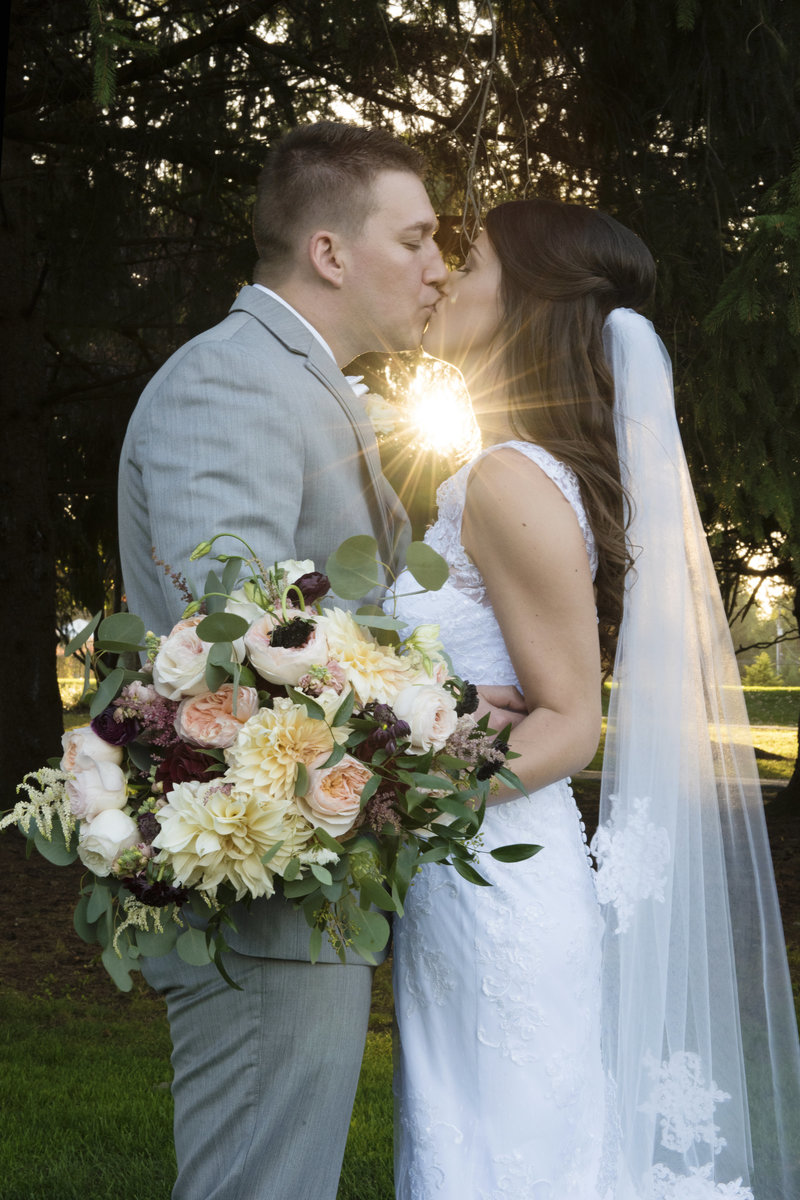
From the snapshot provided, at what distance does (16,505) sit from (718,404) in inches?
221

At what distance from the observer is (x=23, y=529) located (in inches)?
330

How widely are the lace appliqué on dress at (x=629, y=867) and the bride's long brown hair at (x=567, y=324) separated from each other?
0.57m

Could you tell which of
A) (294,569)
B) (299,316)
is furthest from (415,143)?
(294,569)

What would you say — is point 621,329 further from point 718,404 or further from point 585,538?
point 718,404

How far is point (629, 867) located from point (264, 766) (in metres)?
1.29

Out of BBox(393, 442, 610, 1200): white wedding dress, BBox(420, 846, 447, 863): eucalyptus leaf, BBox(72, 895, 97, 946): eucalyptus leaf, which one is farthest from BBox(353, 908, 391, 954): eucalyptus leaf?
BBox(393, 442, 610, 1200): white wedding dress

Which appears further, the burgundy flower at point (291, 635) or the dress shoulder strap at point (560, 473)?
the dress shoulder strap at point (560, 473)

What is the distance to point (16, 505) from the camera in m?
8.36

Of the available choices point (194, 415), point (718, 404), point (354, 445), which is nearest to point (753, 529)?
point (718, 404)

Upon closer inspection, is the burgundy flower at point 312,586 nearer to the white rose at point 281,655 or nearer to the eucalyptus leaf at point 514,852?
the white rose at point 281,655

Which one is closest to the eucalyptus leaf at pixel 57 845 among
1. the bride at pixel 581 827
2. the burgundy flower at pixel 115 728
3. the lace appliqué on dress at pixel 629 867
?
the burgundy flower at pixel 115 728

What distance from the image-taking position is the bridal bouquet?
5.35ft

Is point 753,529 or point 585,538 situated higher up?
point 753,529

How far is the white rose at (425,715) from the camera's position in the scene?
1664mm
